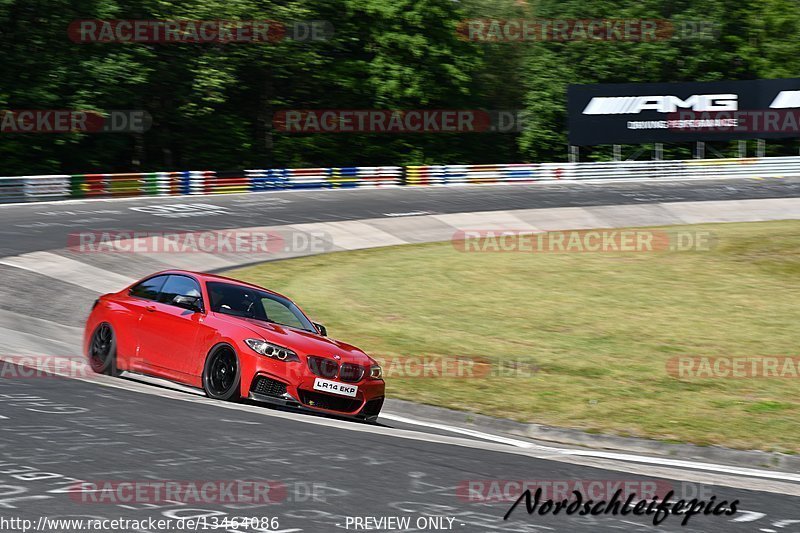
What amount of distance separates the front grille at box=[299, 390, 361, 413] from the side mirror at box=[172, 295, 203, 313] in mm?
1540

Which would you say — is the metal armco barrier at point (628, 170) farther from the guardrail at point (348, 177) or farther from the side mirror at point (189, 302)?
the side mirror at point (189, 302)

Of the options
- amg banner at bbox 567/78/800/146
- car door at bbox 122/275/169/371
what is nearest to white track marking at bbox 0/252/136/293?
car door at bbox 122/275/169/371

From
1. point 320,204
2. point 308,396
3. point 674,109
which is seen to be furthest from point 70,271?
point 674,109

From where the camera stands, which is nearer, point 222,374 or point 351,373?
point 222,374

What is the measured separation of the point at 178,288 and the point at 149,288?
58 cm

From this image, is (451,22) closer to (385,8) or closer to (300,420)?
(385,8)

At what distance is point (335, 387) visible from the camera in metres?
10.2

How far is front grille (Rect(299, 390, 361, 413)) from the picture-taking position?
10.0 metres

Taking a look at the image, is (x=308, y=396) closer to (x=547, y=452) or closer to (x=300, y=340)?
(x=300, y=340)

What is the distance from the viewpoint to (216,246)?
25656mm

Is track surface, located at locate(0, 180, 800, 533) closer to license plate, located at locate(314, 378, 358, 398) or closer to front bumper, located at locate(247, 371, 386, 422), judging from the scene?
front bumper, located at locate(247, 371, 386, 422)

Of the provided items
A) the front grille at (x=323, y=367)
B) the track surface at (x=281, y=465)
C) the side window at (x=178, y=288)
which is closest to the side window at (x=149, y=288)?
the side window at (x=178, y=288)

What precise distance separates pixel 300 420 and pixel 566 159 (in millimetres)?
53650

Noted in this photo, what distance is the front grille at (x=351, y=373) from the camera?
1026 cm
